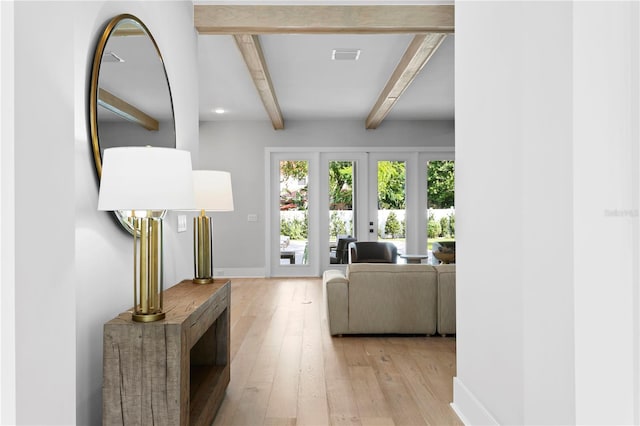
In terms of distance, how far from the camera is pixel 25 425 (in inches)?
47.9

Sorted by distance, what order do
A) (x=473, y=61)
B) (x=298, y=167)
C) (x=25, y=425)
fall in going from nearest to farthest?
1. (x=25, y=425)
2. (x=473, y=61)
3. (x=298, y=167)

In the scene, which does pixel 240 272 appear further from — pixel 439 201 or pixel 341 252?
pixel 439 201

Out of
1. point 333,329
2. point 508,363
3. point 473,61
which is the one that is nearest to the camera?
point 508,363

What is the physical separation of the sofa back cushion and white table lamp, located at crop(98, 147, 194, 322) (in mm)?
2445

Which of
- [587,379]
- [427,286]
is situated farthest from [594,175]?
[427,286]

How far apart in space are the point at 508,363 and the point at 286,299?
13.0ft

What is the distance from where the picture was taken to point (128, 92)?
7.10 feet

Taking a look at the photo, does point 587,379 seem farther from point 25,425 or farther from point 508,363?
point 25,425

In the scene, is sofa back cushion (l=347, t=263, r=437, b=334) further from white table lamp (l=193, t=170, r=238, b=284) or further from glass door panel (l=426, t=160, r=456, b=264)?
glass door panel (l=426, t=160, r=456, b=264)

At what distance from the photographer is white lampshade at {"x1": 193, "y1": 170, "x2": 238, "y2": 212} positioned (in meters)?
2.64

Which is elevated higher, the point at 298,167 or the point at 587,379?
the point at 298,167

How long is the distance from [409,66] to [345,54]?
2.14 feet
